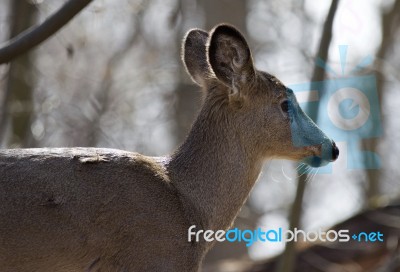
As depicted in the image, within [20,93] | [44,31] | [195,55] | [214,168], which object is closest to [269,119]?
[214,168]

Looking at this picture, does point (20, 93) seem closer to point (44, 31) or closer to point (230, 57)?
point (44, 31)

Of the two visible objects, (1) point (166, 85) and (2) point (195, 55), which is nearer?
(2) point (195, 55)

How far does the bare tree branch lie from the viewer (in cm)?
762

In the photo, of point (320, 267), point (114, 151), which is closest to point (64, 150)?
point (114, 151)

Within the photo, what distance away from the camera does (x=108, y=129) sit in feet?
57.5

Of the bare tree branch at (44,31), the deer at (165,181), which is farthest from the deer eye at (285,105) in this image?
the bare tree branch at (44,31)

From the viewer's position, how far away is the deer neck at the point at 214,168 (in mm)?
7797

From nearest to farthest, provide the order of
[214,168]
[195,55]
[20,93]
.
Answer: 1. [214,168]
2. [195,55]
3. [20,93]

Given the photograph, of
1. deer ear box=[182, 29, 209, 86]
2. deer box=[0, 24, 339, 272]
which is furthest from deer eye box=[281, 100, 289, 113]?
deer ear box=[182, 29, 209, 86]

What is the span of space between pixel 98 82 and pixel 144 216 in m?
12.1

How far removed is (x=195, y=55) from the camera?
27.8 feet

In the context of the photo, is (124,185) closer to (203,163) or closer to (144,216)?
(144,216)

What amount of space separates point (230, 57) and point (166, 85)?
449 inches

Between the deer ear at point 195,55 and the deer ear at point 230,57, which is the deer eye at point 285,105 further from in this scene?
the deer ear at point 195,55
